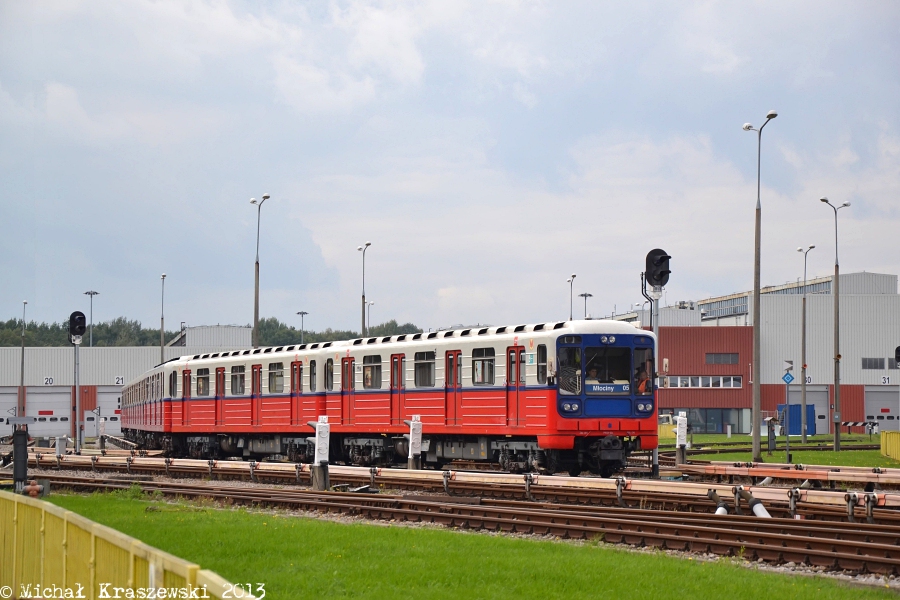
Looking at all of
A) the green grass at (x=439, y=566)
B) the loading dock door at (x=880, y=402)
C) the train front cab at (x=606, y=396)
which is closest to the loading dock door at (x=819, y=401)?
the loading dock door at (x=880, y=402)

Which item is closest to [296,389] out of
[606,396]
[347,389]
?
[347,389]

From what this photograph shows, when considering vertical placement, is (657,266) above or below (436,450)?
above

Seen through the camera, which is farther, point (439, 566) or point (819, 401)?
point (819, 401)

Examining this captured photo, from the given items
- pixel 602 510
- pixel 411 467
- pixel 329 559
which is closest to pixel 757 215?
pixel 411 467

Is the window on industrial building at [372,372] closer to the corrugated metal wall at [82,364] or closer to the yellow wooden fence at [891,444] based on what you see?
the yellow wooden fence at [891,444]

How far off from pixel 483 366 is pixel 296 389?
9.41 m

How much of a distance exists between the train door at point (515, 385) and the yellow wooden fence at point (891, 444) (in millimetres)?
18638

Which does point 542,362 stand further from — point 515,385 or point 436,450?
point 436,450

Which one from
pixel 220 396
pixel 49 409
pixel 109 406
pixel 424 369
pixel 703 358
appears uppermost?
pixel 703 358

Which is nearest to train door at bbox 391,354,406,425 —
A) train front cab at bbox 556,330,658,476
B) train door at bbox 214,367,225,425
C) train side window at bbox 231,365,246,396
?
train front cab at bbox 556,330,658,476

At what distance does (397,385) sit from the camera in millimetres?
29656

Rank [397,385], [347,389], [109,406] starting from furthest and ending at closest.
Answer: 1. [109,406]
2. [347,389]
3. [397,385]

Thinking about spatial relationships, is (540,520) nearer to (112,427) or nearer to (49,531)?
(49,531)

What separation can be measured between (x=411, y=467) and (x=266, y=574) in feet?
49.7
